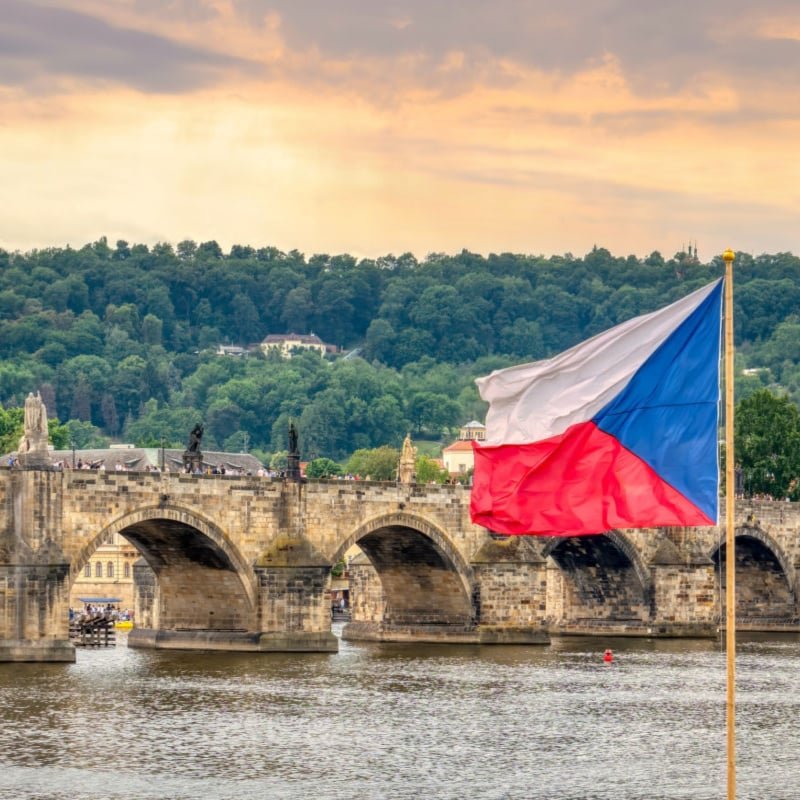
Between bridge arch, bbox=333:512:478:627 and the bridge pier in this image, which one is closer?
the bridge pier

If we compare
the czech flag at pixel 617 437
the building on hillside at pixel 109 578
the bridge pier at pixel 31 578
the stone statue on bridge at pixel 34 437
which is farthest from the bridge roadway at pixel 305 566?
the czech flag at pixel 617 437

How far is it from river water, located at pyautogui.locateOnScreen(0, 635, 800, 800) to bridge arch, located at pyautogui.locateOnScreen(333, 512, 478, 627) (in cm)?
614

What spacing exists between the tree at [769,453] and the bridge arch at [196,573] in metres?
59.9

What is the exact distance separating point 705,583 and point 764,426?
35210mm

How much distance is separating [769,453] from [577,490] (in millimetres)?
106288

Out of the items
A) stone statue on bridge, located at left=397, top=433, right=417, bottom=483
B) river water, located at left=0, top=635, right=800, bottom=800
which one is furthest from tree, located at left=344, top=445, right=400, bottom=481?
river water, located at left=0, top=635, right=800, bottom=800

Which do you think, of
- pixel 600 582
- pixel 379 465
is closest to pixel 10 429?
pixel 379 465

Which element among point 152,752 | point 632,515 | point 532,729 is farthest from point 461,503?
point 632,515

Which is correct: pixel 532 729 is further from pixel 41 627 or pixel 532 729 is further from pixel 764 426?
pixel 764 426

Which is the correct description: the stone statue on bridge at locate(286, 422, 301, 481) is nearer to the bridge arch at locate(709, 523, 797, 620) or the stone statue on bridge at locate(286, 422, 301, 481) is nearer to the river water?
the river water

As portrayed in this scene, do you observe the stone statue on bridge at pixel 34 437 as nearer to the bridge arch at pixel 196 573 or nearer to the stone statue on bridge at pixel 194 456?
the bridge arch at pixel 196 573

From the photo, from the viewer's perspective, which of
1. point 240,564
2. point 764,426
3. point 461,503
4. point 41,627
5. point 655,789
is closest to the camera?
point 655,789

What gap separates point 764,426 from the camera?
137 metres

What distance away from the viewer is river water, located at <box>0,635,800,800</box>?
161 feet
